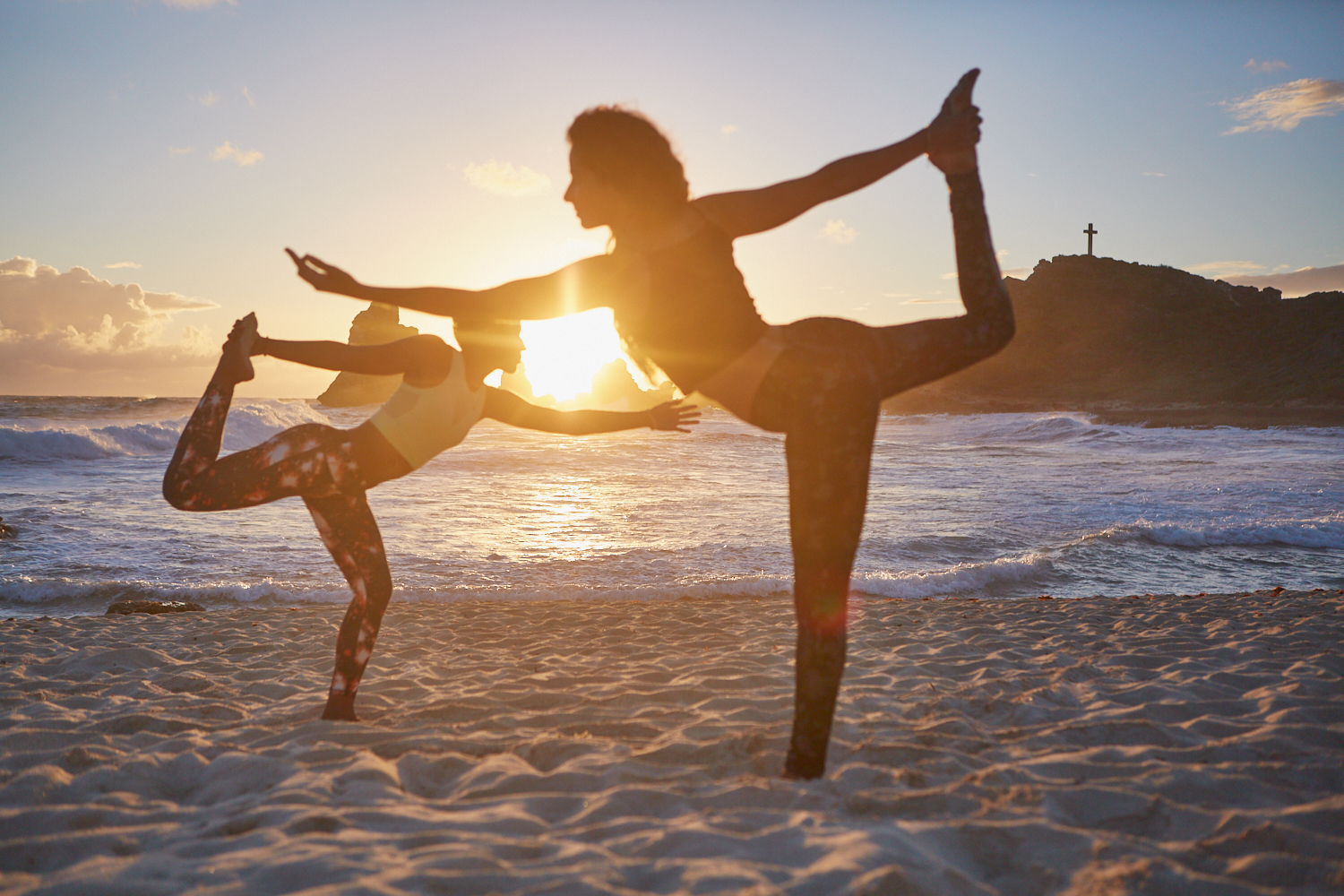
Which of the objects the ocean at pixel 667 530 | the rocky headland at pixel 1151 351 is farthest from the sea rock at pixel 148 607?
the rocky headland at pixel 1151 351

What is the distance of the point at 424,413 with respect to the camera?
131 inches

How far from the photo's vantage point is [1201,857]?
2.24 meters

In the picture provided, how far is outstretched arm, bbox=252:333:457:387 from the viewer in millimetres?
3021

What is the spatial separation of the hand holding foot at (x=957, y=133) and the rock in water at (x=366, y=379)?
2145 inches

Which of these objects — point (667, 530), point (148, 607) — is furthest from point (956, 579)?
point (148, 607)

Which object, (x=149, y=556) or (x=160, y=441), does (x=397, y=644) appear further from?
(x=160, y=441)

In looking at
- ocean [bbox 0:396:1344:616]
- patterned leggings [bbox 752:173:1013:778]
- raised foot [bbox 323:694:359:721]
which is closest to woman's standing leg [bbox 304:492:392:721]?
raised foot [bbox 323:694:359:721]

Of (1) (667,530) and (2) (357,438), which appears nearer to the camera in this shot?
(2) (357,438)

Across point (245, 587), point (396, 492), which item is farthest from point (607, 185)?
point (396, 492)

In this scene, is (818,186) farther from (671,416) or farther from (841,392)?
(671,416)

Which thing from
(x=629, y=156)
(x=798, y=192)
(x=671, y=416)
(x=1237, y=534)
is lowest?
(x=1237, y=534)

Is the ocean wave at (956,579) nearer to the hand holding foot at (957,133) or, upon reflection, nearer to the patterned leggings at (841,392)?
the patterned leggings at (841,392)

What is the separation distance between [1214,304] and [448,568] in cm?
6984

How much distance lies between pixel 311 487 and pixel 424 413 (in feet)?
1.96
